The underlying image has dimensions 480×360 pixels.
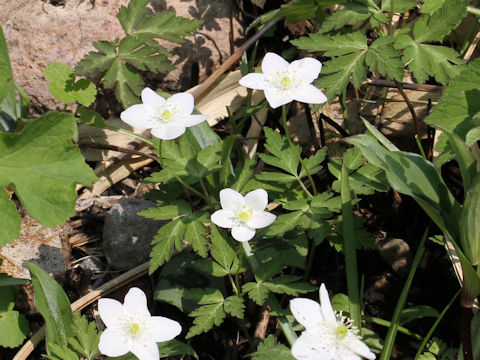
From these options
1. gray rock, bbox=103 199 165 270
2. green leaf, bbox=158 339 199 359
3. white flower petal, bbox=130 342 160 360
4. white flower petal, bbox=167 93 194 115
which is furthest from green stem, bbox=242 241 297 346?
gray rock, bbox=103 199 165 270

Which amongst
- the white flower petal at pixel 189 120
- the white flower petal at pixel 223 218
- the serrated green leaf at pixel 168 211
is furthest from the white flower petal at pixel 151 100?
the white flower petal at pixel 223 218

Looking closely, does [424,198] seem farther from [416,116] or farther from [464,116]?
[416,116]

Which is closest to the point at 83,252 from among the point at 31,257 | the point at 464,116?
the point at 31,257

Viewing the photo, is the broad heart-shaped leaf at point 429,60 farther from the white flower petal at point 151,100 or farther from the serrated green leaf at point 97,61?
the serrated green leaf at point 97,61

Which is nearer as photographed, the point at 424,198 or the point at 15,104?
the point at 424,198

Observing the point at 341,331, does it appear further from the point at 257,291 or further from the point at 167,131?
the point at 167,131

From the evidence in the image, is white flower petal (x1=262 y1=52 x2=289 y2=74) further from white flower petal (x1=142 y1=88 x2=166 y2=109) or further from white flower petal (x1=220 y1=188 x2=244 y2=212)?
white flower petal (x1=220 y1=188 x2=244 y2=212)
